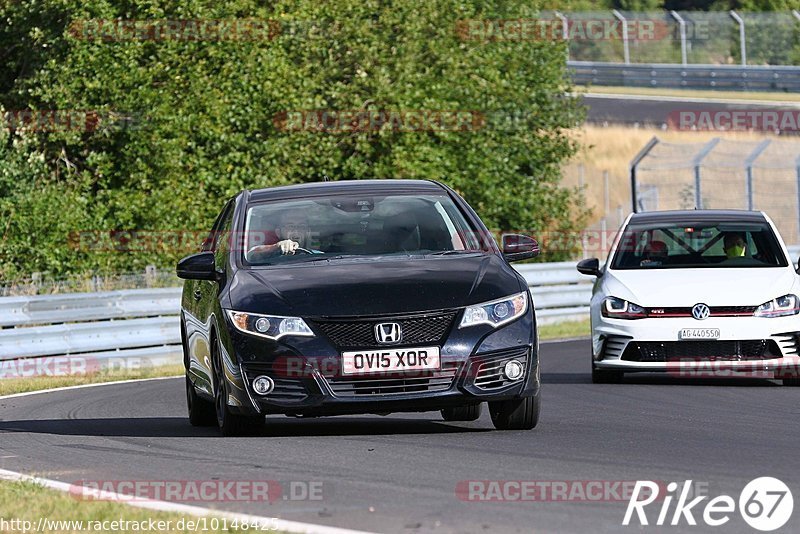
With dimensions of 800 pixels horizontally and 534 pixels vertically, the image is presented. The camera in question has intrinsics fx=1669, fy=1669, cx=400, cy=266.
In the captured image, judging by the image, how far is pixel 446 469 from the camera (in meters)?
8.27

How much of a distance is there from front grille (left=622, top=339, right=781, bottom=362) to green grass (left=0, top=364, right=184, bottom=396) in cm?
646

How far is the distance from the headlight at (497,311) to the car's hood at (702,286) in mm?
4355

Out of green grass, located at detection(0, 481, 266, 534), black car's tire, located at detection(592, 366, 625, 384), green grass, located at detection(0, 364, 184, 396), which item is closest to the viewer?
green grass, located at detection(0, 481, 266, 534)

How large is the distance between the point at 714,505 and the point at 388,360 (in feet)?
9.28

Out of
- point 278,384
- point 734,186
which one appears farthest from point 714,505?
point 734,186

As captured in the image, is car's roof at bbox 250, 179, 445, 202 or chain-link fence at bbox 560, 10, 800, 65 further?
chain-link fence at bbox 560, 10, 800, 65

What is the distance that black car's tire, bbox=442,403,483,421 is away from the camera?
1101 cm

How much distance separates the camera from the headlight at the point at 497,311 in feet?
31.1

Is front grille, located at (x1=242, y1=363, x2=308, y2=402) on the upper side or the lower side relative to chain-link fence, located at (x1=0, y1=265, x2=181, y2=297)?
upper

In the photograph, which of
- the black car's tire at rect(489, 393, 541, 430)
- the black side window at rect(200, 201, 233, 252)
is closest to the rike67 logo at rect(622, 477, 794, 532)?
the black car's tire at rect(489, 393, 541, 430)

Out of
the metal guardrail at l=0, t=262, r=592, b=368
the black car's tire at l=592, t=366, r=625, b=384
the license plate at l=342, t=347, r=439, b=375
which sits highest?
the license plate at l=342, t=347, r=439, b=375

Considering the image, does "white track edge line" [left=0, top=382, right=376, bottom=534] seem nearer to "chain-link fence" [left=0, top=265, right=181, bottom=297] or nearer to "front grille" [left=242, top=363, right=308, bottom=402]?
"front grille" [left=242, top=363, right=308, bottom=402]

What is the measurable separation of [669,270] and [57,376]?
25.0 ft

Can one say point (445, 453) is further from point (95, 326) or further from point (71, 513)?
point (95, 326)
